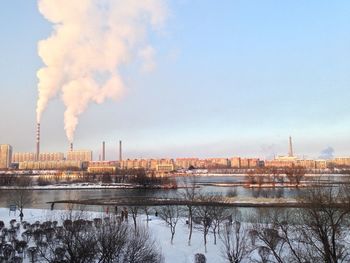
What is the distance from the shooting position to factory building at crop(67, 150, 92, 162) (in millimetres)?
168250

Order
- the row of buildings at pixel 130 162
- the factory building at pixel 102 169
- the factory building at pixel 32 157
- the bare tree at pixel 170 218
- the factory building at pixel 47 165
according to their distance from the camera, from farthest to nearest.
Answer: the factory building at pixel 32 157, the row of buildings at pixel 130 162, the factory building at pixel 47 165, the factory building at pixel 102 169, the bare tree at pixel 170 218

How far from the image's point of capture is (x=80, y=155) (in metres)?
175

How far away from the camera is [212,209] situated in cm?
2105

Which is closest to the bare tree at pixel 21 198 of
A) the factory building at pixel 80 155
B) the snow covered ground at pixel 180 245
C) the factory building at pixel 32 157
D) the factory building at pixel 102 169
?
the snow covered ground at pixel 180 245

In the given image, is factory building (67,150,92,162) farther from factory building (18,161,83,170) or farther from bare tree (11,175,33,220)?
bare tree (11,175,33,220)

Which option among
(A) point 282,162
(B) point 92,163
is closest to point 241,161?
(A) point 282,162

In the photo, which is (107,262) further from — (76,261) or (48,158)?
(48,158)

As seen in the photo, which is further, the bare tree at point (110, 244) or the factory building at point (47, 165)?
the factory building at point (47, 165)

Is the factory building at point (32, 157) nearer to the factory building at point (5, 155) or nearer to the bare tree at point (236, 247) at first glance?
the factory building at point (5, 155)

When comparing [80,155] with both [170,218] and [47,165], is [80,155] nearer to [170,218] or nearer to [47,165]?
[47,165]

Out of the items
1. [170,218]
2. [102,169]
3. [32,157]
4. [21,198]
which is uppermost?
[32,157]

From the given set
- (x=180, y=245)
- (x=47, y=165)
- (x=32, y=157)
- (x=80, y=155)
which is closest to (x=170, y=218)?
(x=180, y=245)

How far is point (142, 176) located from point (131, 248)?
203 ft

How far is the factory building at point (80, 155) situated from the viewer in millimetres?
168250
